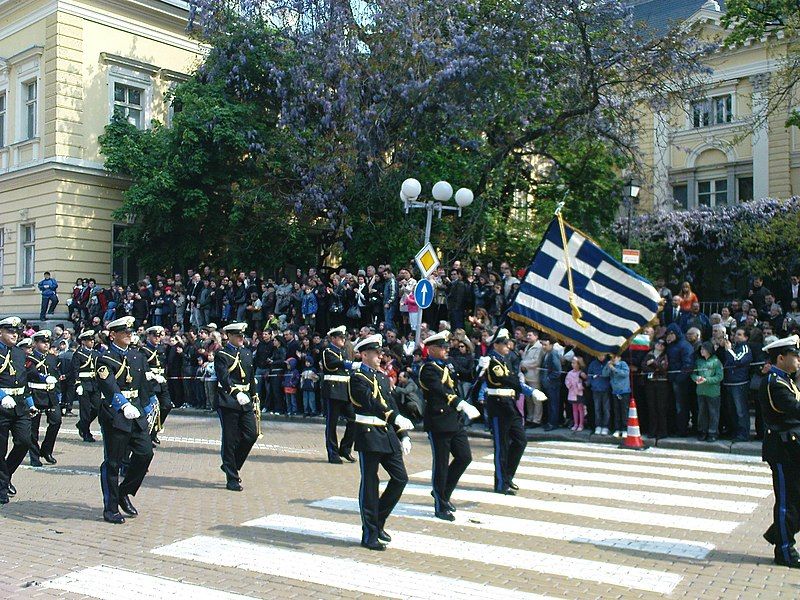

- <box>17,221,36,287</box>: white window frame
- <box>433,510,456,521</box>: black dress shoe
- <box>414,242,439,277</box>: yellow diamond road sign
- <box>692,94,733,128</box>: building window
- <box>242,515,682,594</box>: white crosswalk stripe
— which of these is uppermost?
<box>692,94,733,128</box>: building window

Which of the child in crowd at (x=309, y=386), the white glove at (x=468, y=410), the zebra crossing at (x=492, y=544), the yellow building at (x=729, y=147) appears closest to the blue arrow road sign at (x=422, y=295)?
the child in crowd at (x=309, y=386)

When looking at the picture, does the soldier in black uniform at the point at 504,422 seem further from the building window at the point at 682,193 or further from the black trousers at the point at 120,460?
the building window at the point at 682,193

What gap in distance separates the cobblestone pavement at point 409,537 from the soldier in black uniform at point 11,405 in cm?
42

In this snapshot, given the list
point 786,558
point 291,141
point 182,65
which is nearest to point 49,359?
point 786,558

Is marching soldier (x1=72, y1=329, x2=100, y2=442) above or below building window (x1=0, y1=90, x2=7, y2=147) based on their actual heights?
below

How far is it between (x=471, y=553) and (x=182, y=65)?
30.8m

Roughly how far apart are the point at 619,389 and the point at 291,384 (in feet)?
25.9

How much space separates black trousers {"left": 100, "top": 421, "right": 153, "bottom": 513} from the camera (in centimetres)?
939

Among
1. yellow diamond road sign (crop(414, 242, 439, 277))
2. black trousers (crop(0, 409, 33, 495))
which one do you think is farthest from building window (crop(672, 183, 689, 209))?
black trousers (crop(0, 409, 33, 495))

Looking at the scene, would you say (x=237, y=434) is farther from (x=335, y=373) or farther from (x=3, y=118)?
(x=3, y=118)

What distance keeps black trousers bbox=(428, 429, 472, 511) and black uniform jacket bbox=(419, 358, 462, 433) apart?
0.09m

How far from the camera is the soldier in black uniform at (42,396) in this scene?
13.3 metres

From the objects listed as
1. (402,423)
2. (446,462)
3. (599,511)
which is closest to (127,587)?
(402,423)

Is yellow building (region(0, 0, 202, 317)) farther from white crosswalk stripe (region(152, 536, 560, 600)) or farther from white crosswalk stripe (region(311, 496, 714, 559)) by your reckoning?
white crosswalk stripe (region(152, 536, 560, 600))
